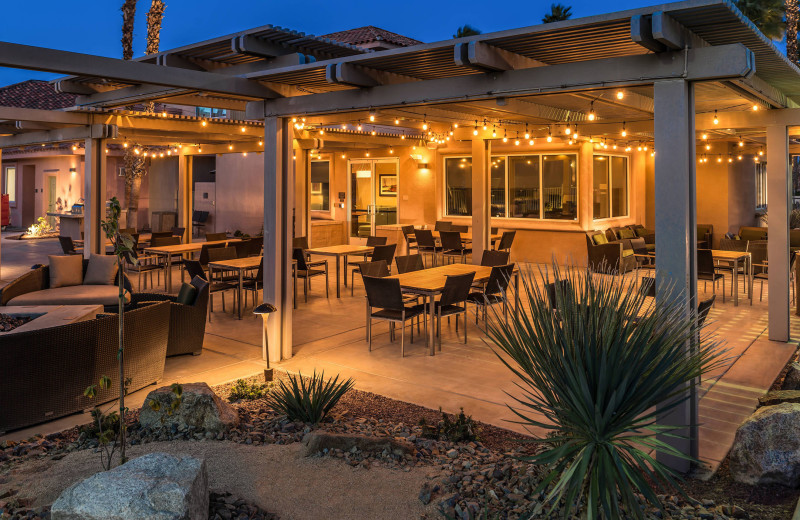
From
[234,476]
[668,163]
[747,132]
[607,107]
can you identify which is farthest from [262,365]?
[747,132]

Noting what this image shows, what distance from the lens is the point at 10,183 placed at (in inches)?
1155

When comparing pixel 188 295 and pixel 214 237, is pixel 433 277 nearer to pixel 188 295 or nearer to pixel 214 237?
pixel 188 295

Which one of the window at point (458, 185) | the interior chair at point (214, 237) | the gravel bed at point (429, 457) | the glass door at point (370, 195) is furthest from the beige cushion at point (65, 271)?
the window at point (458, 185)

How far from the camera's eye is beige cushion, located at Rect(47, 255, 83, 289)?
8164 millimetres

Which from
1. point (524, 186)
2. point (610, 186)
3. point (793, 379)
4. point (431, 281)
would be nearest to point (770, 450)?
point (793, 379)

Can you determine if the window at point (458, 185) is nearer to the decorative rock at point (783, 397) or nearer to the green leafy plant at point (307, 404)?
the decorative rock at point (783, 397)

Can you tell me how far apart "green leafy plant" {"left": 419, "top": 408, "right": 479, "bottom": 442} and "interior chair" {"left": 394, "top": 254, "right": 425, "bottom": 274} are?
13.9 ft

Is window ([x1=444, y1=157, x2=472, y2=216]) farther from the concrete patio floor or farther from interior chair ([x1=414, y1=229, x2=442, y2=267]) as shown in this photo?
the concrete patio floor

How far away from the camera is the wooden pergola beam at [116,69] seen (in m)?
4.36

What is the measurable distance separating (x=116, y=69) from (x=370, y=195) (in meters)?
12.9

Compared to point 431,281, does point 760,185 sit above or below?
above

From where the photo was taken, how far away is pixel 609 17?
13.1ft

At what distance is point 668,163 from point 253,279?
6.19 m

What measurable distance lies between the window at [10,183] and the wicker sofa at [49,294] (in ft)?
78.4
